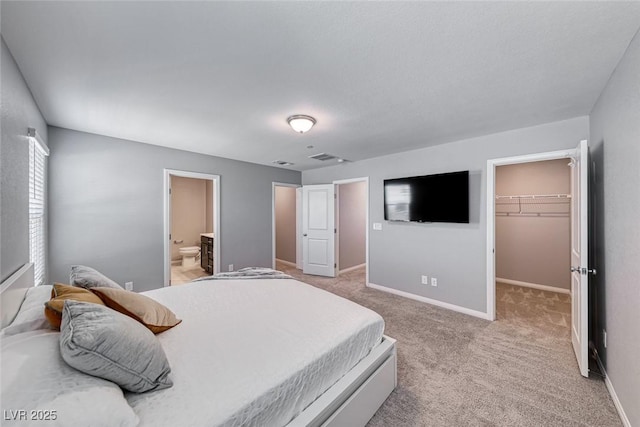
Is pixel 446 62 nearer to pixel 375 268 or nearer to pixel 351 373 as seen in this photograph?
pixel 351 373

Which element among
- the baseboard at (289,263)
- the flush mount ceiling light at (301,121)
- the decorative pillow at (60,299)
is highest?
the flush mount ceiling light at (301,121)

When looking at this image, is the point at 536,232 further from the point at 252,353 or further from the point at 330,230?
the point at 252,353

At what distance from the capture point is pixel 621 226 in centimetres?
163

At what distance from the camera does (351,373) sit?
1517mm

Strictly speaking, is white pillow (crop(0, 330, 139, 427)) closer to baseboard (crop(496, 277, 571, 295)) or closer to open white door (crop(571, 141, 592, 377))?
open white door (crop(571, 141, 592, 377))

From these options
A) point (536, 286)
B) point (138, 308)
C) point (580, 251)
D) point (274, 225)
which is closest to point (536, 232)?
point (536, 286)

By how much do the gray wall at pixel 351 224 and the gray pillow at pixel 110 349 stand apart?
456 cm

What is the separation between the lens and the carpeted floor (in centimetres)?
165

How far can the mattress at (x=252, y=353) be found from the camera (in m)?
1.00

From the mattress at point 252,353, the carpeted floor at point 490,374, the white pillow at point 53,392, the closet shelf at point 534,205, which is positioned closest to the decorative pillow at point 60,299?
the white pillow at point 53,392

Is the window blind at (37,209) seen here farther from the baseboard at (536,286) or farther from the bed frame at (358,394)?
the baseboard at (536,286)

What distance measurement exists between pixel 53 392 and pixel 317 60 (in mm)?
1981

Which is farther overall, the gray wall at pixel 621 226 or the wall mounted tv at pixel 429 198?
the wall mounted tv at pixel 429 198

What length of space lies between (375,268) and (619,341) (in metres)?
2.91
